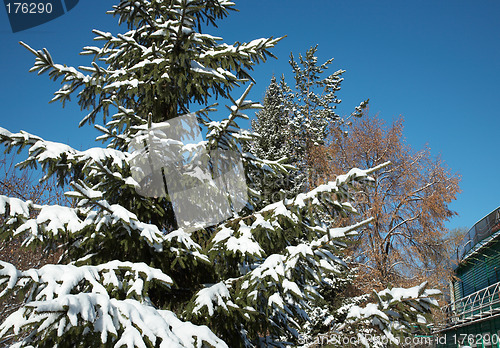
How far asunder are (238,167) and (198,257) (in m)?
1.67

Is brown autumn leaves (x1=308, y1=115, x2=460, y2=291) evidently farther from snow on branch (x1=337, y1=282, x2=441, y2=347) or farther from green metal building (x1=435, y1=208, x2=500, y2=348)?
snow on branch (x1=337, y1=282, x2=441, y2=347)

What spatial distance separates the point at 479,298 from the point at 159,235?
51.3ft

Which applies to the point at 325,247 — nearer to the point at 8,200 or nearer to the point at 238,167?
the point at 238,167

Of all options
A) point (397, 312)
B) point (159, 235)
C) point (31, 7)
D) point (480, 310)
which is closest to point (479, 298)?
point (480, 310)

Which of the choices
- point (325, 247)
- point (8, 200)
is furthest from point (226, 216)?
point (8, 200)

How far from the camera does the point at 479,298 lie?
48.4ft

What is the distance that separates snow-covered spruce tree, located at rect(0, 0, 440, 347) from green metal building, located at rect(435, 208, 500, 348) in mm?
11578

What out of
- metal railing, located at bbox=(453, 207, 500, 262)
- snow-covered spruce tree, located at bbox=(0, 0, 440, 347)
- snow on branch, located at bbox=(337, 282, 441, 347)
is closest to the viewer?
snow-covered spruce tree, located at bbox=(0, 0, 440, 347)

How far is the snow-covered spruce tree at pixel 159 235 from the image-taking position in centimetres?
286

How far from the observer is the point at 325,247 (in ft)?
12.6

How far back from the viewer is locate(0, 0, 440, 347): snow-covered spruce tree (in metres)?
2.86

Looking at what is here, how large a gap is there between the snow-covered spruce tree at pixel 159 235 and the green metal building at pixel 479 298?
11578 mm
